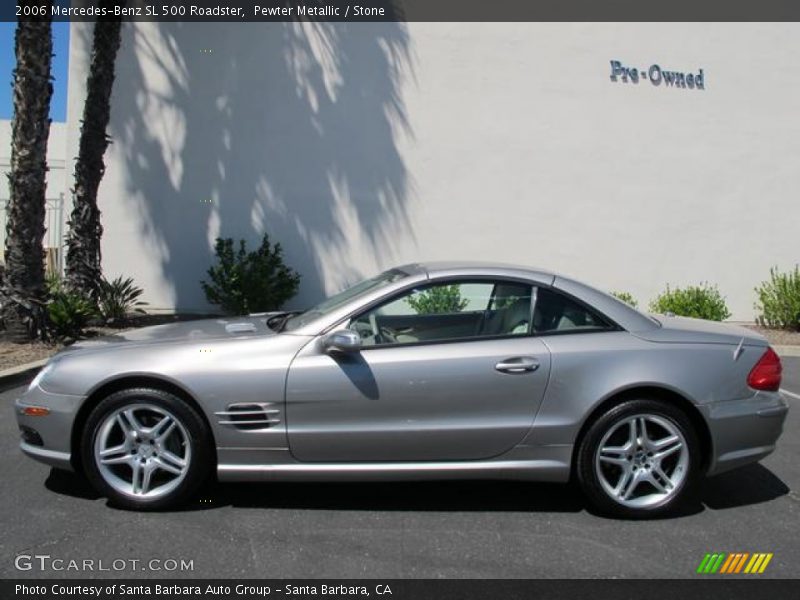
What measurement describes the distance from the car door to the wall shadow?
8.05 metres

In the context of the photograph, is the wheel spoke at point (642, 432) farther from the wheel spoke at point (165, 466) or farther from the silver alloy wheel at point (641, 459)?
the wheel spoke at point (165, 466)

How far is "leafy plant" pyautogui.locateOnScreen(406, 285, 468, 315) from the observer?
5.00 metres

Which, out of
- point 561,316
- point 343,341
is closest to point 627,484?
point 561,316

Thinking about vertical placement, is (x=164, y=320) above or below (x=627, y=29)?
A: below

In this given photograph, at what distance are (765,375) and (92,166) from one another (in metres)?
9.05

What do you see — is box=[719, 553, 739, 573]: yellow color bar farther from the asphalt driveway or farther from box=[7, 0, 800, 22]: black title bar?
box=[7, 0, 800, 22]: black title bar

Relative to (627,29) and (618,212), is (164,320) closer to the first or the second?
(618,212)

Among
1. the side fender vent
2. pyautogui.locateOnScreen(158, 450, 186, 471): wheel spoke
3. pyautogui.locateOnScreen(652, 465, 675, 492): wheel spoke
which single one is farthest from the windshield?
pyautogui.locateOnScreen(652, 465, 675, 492): wheel spoke

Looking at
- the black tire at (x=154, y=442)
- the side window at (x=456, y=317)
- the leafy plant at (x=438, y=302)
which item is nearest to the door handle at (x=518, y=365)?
the side window at (x=456, y=317)

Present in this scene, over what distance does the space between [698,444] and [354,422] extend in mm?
1974

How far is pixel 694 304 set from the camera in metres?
11.4

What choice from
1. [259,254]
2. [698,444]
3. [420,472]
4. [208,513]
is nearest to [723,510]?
[698,444]

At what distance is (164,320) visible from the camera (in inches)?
438

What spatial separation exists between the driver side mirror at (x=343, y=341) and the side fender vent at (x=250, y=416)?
0.45 metres
